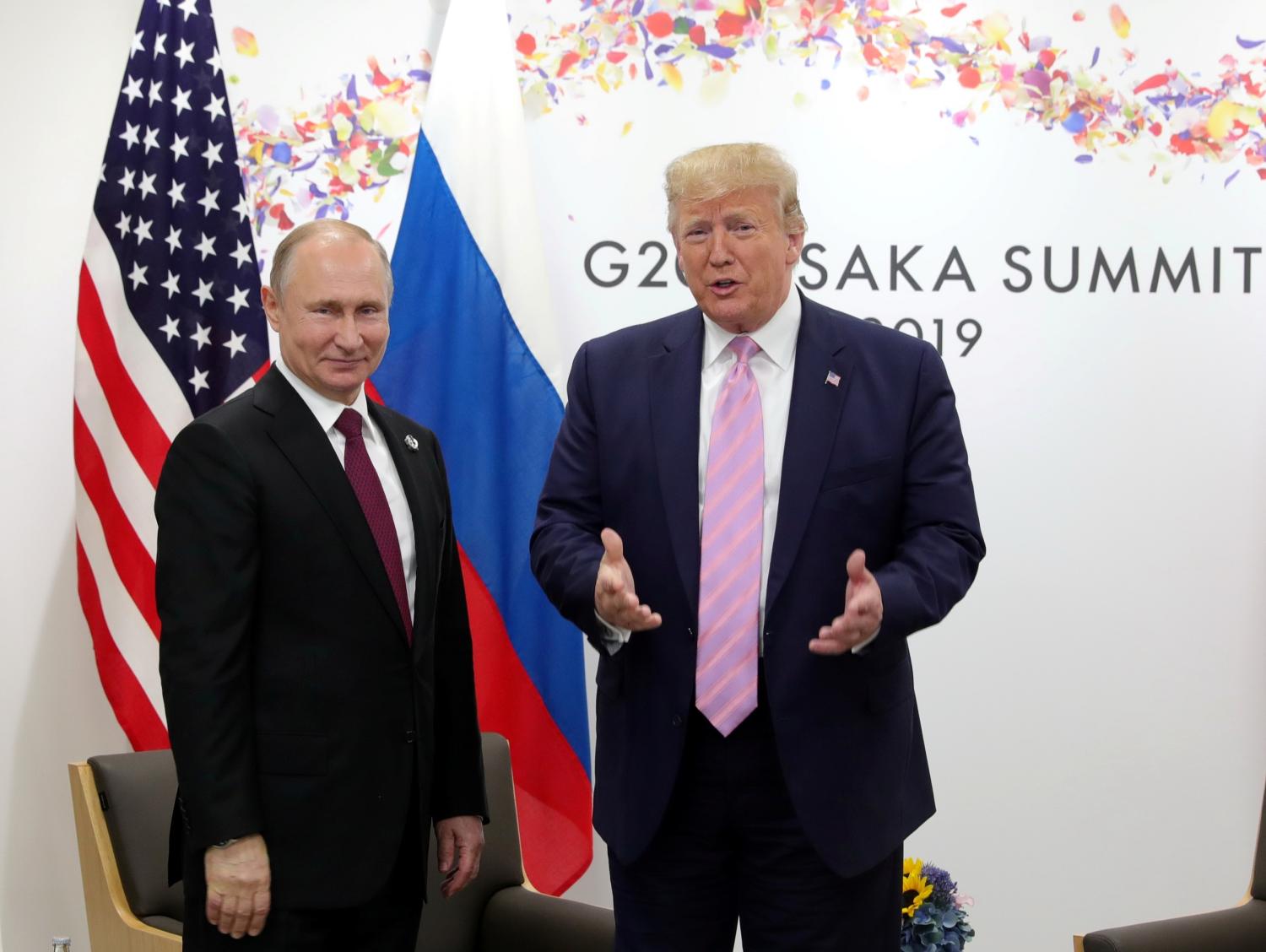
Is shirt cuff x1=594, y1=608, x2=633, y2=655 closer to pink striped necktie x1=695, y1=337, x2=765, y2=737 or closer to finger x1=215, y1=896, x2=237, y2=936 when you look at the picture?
pink striped necktie x1=695, y1=337, x2=765, y2=737

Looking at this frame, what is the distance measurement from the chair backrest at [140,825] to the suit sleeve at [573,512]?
1.16 metres

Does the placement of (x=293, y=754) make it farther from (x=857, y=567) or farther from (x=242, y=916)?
(x=857, y=567)

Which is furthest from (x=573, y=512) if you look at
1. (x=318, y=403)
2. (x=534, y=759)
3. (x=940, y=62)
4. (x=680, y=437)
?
(x=940, y=62)

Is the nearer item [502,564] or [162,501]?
[162,501]

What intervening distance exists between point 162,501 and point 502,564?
1.43 metres

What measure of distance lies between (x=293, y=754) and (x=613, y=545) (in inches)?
22.0

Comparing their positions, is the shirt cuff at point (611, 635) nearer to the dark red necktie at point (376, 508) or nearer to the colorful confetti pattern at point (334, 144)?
the dark red necktie at point (376, 508)

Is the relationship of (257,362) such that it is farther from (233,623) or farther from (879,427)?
(879,427)

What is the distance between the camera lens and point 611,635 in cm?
195

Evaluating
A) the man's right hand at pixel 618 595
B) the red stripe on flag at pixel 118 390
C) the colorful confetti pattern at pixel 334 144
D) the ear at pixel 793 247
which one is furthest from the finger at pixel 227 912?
the colorful confetti pattern at pixel 334 144

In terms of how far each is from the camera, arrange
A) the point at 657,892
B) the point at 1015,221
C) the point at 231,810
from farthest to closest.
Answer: the point at 1015,221, the point at 657,892, the point at 231,810

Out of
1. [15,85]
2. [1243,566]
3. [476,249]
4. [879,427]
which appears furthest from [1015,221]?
[15,85]

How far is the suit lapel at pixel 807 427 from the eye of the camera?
1.93 meters

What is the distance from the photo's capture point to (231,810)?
1823mm
